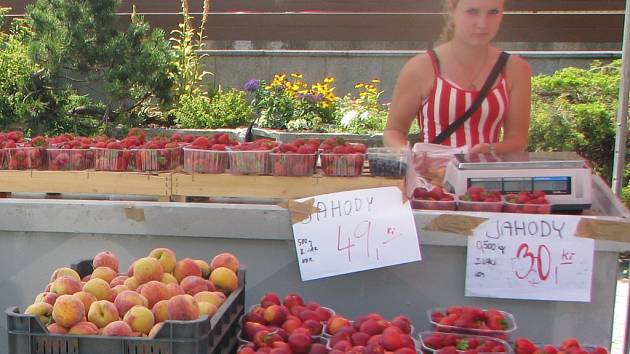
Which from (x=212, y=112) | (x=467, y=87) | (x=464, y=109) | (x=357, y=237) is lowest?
(x=357, y=237)

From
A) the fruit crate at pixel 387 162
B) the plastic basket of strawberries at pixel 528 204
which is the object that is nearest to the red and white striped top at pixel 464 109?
the fruit crate at pixel 387 162

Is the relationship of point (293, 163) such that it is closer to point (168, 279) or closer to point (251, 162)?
point (251, 162)

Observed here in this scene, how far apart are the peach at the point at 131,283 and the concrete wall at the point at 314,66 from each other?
30.0 feet

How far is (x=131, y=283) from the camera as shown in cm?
227

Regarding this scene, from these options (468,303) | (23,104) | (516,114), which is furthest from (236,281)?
(23,104)

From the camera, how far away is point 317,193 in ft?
9.80

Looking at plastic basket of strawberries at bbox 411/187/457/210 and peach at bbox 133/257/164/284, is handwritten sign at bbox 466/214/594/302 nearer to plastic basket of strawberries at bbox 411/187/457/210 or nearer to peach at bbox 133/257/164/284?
plastic basket of strawberries at bbox 411/187/457/210

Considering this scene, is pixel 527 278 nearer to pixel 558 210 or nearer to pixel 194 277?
pixel 558 210

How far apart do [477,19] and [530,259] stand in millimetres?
1365

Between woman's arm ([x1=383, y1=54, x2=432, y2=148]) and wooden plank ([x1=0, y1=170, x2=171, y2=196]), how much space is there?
1.21 metres

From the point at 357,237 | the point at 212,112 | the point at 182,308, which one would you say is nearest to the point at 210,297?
the point at 182,308

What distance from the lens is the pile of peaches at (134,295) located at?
1992 mm

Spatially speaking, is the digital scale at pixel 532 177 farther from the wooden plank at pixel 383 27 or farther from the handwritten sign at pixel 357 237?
the wooden plank at pixel 383 27

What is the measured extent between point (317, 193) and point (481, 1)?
1273 millimetres
